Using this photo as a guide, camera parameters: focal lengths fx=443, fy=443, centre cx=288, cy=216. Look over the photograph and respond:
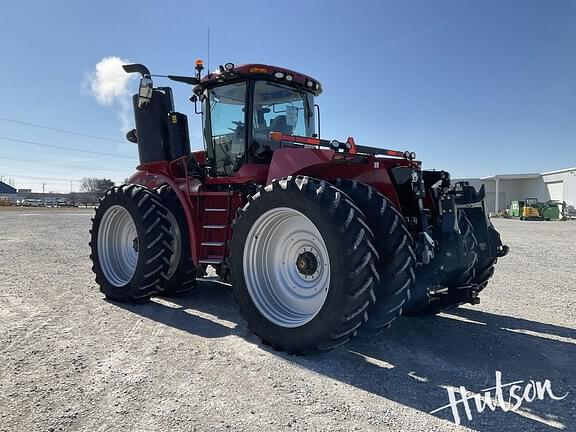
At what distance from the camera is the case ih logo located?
121 inches

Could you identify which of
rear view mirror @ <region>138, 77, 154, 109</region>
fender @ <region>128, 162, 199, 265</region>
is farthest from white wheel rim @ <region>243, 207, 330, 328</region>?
rear view mirror @ <region>138, 77, 154, 109</region>

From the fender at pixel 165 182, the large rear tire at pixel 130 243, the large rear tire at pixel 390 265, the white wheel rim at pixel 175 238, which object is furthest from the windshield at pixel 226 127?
the large rear tire at pixel 390 265

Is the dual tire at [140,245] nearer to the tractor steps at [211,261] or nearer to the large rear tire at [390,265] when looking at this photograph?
the tractor steps at [211,261]

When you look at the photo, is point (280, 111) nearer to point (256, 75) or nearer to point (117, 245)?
point (256, 75)

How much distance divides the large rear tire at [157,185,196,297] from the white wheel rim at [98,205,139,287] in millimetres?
866

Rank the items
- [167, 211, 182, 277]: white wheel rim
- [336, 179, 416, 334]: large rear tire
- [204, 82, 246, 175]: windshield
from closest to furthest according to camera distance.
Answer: [336, 179, 416, 334]: large rear tire, [204, 82, 246, 175]: windshield, [167, 211, 182, 277]: white wheel rim

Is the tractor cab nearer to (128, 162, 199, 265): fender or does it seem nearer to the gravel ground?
(128, 162, 199, 265): fender

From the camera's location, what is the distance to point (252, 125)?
596cm

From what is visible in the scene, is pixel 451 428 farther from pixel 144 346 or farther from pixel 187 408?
pixel 144 346

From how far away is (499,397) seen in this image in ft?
10.7

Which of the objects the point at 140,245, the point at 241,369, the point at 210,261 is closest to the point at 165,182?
the point at 140,245

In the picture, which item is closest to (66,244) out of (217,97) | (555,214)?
(217,97)

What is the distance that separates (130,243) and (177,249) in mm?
1199

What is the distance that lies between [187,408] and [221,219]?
3.18m
